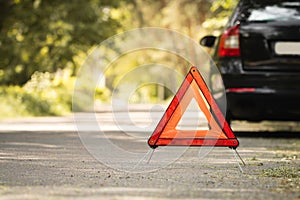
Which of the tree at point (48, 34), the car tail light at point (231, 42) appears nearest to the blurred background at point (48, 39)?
the tree at point (48, 34)

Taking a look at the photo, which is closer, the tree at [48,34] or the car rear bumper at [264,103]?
the car rear bumper at [264,103]

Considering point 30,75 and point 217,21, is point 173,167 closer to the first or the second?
point 217,21

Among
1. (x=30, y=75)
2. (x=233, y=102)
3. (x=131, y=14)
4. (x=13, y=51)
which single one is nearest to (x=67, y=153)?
(x=233, y=102)

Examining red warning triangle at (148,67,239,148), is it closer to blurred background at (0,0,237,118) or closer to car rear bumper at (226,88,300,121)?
car rear bumper at (226,88,300,121)

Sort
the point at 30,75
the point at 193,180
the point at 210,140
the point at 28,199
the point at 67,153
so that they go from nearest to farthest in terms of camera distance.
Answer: the point at 28,199 → the point at 193,180 → the point at 210,140 → the point at 67,153 → the point at 30,75

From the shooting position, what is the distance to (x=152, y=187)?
676 cm

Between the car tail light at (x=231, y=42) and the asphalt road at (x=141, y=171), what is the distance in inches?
50.4

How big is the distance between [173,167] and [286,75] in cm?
415

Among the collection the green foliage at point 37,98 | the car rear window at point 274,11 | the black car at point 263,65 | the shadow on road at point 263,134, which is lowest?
the green foliage at point 37,98

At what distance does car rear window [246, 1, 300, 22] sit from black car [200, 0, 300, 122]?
1 centimetres

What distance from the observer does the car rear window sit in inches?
492

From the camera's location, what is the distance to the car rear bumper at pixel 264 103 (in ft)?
40.0

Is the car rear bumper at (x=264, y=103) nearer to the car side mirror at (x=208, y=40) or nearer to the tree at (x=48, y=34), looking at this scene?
the car side mirror at (x=208, y=40)

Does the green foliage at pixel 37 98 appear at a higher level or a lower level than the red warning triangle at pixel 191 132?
lower
